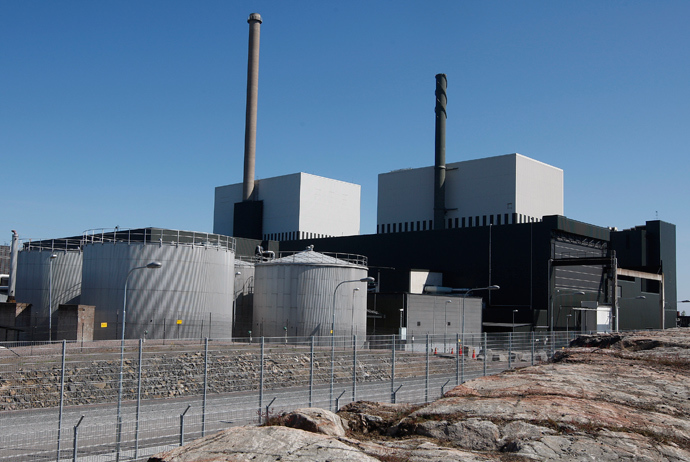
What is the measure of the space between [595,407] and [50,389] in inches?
827

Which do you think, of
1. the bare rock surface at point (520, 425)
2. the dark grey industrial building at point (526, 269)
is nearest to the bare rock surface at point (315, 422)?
the bare rock surface at point (520, 425)

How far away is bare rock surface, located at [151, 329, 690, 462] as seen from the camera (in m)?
9.19

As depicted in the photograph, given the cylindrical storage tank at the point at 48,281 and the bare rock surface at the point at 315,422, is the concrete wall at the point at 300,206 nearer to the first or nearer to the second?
the cylindrical storage tank at the point at 48,281

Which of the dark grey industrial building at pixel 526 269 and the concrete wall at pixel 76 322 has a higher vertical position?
the dark grey industrial building at pixel 526 269

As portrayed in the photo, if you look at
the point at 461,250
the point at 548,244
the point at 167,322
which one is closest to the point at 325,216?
the point at 461,250

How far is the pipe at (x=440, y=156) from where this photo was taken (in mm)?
96438

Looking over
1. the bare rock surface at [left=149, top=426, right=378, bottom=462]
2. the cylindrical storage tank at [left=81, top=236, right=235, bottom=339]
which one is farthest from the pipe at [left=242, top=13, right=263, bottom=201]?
the bare rock surface at [left=149, top=426, right=378, bottom=462]

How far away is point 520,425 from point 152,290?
41.2 meters

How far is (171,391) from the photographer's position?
28.6 metres

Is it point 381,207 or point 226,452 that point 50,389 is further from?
point 381,207

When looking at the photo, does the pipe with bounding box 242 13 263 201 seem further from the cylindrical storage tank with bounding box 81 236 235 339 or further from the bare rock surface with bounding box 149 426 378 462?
the bare rock surface with bounding box 149 426 378 462

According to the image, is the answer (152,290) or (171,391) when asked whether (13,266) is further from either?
(171,391)

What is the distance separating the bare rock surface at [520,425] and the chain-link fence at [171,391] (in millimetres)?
6509

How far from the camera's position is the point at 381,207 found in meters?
109
